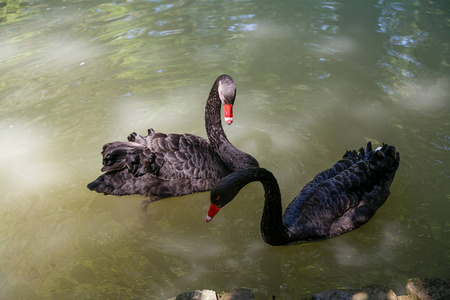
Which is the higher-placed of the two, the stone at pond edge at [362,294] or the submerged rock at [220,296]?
the submerged rock at [220,296]

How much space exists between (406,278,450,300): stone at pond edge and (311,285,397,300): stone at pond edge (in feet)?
0.46

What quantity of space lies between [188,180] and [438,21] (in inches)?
211

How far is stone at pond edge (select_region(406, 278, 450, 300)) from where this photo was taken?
2691mm

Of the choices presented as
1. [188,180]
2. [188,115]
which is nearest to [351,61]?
[188,115]

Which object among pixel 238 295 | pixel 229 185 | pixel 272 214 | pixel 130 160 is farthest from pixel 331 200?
pixel 130 160

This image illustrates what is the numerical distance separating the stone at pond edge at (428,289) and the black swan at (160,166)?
6.63ft

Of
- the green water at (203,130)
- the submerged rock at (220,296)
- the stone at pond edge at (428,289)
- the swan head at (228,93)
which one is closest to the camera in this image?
the stone at pond edge at (428,289)

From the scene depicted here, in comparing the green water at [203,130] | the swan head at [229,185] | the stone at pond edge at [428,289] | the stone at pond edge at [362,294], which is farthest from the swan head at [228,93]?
the stone at pond edge at [428,289]

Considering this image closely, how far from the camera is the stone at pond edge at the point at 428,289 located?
8.83 feet

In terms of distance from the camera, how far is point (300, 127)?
511cm

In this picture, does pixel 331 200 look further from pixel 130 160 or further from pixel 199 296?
pixel 130 160

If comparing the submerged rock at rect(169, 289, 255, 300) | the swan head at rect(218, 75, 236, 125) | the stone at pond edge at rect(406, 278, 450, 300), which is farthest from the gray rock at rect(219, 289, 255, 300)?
the swan head at rect(218, 75, 236, 125)

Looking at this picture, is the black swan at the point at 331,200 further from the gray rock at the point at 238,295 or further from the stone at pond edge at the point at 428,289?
the stone at pond edge at the point at 428,289

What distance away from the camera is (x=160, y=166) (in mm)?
4211
